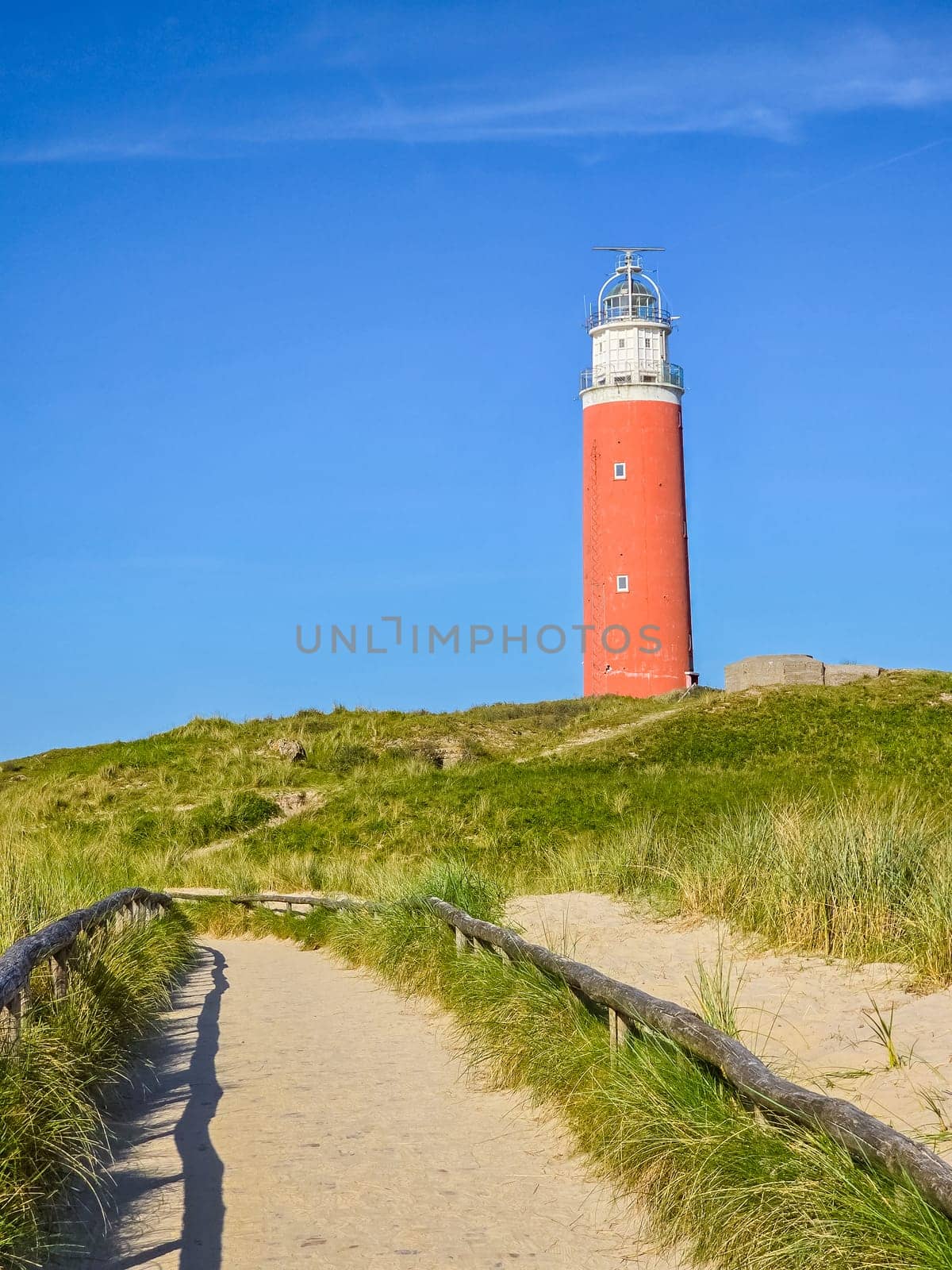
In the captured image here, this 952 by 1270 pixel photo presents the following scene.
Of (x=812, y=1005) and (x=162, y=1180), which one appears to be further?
(x=812, y=1005)

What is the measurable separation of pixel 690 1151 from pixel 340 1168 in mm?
1853

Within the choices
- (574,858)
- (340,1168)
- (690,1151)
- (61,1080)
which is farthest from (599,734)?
(690,1151)

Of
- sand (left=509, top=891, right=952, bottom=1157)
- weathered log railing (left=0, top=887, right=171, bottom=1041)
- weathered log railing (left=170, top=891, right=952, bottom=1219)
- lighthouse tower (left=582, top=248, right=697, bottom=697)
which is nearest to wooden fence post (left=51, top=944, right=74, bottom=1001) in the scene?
weathered log railing (left=0, top=887, right=171, bottom=1041)

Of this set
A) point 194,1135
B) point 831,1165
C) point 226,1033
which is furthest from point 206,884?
point 831,1165

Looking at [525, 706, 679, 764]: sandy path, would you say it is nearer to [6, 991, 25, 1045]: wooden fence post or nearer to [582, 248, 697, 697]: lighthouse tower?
[582, 248, 697, 697]: lighthouse tower

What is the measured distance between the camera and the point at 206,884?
22.2 m

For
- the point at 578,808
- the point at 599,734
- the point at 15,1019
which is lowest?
the point at 15,1019

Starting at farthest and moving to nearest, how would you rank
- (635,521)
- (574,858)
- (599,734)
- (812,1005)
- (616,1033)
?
(635,521)
(599,734)
(574,858)
(812,1005)
(616,1033)

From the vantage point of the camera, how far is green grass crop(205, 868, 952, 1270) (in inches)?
158

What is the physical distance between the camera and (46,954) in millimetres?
7148

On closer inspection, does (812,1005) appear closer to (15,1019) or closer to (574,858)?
(15,1019)

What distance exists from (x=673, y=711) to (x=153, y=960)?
26.8 m

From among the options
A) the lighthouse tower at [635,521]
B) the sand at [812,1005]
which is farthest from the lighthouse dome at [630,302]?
the sand at [812,1005]

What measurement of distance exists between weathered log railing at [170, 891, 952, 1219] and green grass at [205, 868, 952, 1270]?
66 millimetres
